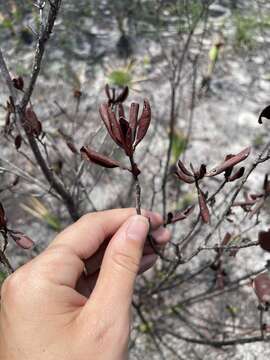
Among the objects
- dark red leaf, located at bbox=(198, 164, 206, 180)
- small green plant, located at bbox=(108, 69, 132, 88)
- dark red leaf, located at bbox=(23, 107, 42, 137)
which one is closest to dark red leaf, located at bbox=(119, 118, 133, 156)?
dark red leaf, located at bbox=(198, 164, 206, 180)

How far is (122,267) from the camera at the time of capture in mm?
1247

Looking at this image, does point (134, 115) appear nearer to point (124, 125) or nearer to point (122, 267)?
point (124, 125)

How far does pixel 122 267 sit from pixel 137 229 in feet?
0.43

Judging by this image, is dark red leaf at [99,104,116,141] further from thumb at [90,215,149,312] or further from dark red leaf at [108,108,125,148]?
thumb at [90,215,149,312]

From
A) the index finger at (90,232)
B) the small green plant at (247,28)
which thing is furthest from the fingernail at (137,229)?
the small green plant at (247,28)

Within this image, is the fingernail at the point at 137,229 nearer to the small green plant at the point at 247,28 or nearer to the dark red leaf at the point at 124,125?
the dark red leaf at the point at 124,125

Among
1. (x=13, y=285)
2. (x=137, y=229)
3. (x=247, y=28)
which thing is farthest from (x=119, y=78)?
(x=13, y=285)

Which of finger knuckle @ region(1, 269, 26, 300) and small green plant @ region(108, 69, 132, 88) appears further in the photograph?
small green plant @ region(108, 69, 132, 88)

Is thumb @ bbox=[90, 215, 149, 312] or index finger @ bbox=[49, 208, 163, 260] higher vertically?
thumb @ bbox=[90, 215, 149, 312]

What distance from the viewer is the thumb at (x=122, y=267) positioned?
3.94 feet

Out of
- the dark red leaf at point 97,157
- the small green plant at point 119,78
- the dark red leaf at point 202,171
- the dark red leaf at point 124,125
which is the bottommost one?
the small green plant at point 119,78

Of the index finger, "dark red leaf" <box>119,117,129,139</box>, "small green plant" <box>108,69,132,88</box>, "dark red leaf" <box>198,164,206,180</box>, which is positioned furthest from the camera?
"small green plant" <box>108,69,132,88</box>

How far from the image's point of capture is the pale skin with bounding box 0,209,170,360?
1.13 m

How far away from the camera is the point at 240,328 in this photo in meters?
2.28
